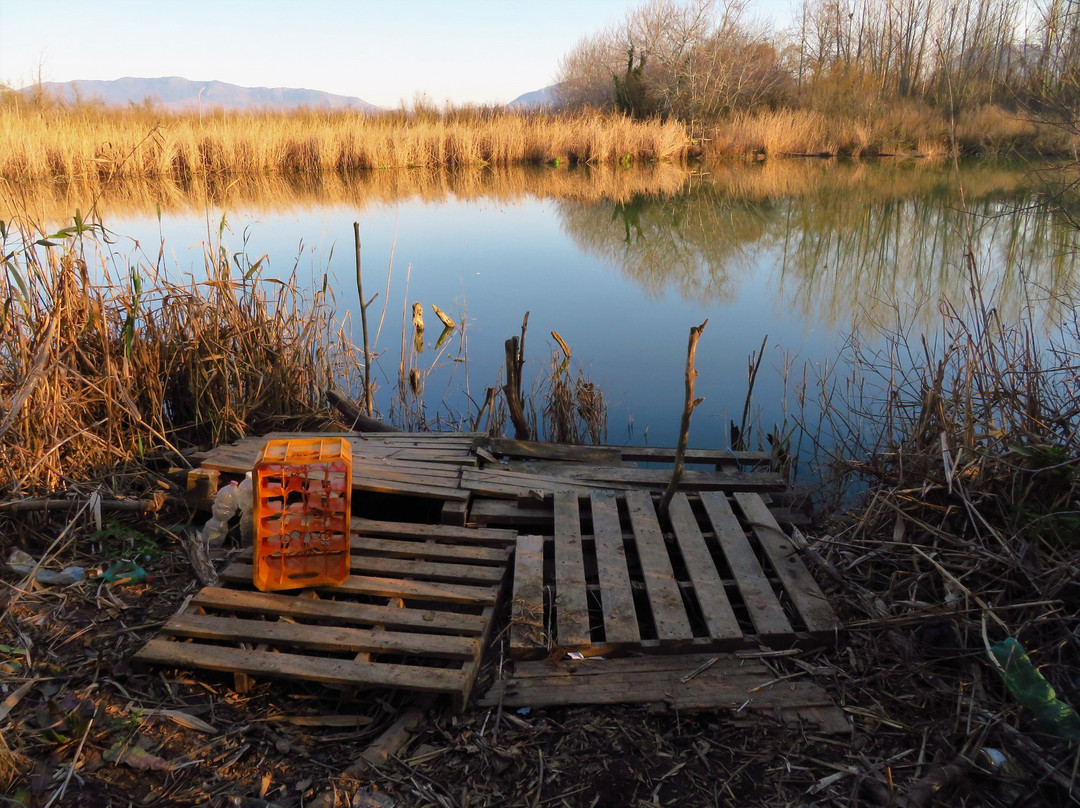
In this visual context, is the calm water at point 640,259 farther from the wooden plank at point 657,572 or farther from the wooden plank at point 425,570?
the wooden plank at point 425,570

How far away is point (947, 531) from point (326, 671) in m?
2.28

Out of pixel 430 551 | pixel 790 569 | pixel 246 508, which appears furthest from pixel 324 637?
pixel 790 569

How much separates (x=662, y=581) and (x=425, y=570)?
908 mm

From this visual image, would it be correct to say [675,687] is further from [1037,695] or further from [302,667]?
[302,667]

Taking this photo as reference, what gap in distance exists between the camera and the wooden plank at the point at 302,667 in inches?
84.3

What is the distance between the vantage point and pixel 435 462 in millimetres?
3672

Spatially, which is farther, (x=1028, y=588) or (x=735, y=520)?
(x=735, y=520)

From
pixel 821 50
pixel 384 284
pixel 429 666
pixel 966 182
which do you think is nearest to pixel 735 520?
pixel 429 666

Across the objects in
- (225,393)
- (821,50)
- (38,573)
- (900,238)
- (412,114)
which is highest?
(821,50)

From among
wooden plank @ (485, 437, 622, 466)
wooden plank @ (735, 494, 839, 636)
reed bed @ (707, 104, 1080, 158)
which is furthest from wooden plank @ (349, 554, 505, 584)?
reed bed @ (707, 104, 1080, 158)

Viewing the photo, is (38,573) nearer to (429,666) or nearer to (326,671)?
(326,671)

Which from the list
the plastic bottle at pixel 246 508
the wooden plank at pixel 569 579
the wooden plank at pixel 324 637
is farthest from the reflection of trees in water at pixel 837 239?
the plastic bottle at pixel 246 508

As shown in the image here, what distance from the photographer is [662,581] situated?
2.71 m

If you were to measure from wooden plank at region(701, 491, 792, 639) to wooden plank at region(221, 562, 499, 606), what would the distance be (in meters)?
0.93
